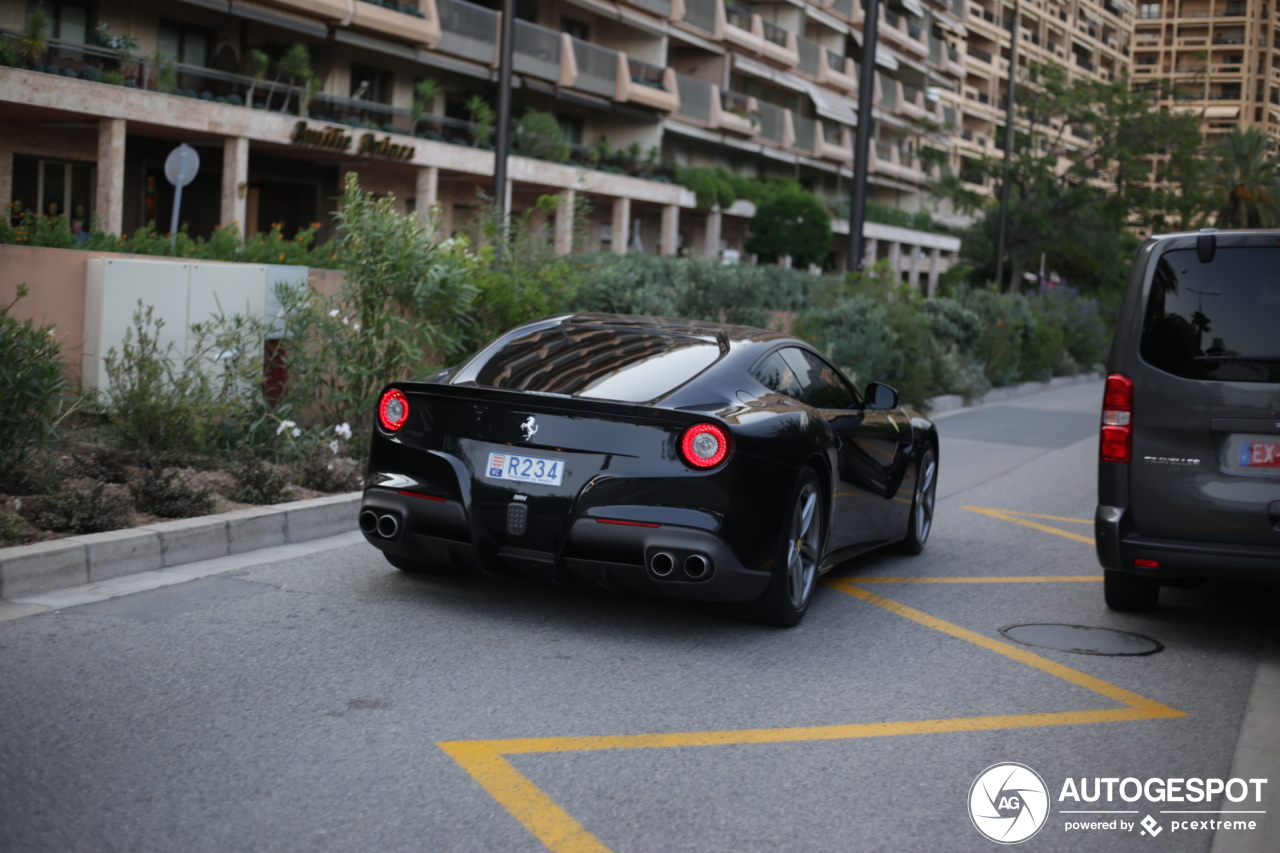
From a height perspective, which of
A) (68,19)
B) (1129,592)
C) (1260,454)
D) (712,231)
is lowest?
(1129,592)

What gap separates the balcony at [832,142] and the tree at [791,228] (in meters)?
7.72

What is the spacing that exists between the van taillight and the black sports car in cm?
133

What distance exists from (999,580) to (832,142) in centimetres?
5003

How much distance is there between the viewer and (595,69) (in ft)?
128

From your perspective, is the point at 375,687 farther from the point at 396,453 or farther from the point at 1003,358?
the point at 1003,358

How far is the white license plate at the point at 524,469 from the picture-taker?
5641mm

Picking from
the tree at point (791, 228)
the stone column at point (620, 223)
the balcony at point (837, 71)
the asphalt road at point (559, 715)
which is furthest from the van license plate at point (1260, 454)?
the balcony at point (837, 71)

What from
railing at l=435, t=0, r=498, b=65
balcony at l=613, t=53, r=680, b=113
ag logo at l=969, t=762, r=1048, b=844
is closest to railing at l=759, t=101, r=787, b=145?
balcony at l=613, t=53, r=680, b=113

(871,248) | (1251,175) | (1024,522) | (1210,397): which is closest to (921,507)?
(1024,522)

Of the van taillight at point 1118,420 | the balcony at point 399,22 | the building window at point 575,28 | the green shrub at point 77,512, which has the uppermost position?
the building window at point 575,28

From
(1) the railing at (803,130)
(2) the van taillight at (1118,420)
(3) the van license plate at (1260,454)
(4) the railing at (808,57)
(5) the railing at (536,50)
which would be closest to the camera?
(3) the van license plate at (1260,454)

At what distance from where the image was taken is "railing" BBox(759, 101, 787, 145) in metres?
49.0

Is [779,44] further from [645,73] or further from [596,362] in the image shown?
[596,362]

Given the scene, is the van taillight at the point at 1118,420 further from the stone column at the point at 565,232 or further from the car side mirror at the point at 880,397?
the stone column at the point at 565,232
